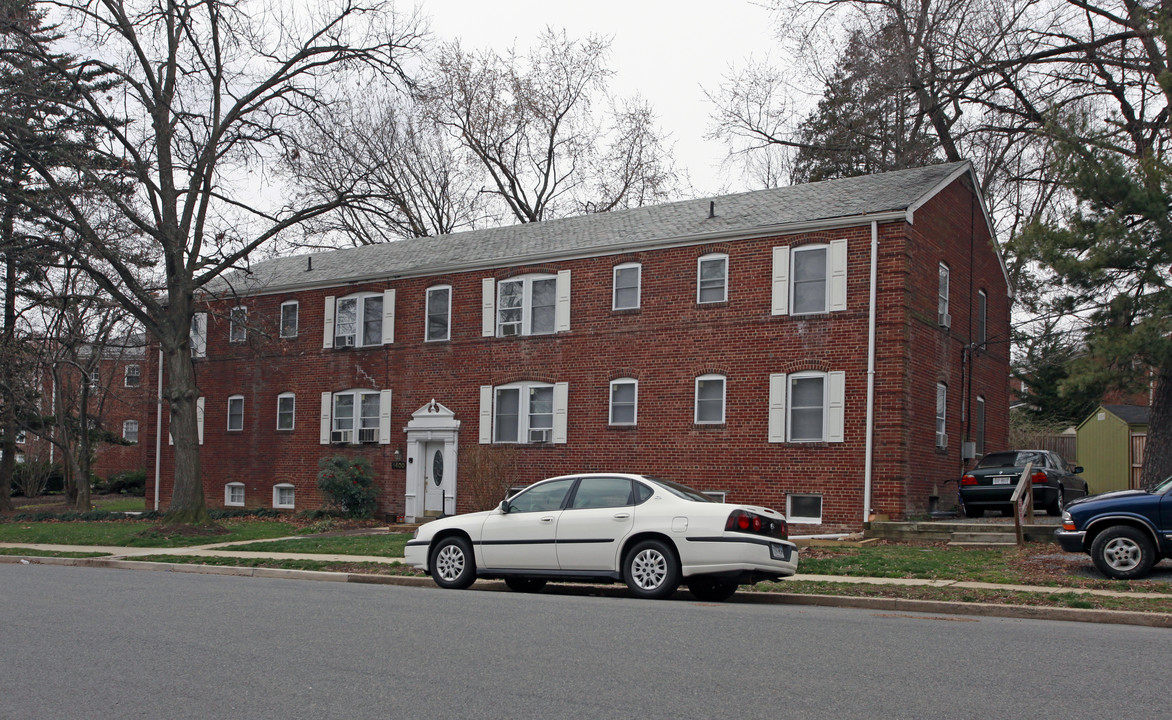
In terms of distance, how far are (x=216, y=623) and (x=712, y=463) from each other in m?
14.6

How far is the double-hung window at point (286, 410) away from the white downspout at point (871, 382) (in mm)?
16705

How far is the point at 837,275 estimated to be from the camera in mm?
21984

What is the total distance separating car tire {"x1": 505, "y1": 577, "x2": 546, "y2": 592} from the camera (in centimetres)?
1380

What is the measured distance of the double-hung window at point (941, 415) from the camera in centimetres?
2336

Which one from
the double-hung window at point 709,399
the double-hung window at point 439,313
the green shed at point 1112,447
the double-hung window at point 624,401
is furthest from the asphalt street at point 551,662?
the green shed at point 1112,447

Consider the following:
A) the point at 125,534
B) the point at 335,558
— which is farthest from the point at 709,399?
the point at 125,534

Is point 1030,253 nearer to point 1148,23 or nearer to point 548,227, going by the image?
point 1148,23

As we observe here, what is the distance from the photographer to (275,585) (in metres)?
14.0

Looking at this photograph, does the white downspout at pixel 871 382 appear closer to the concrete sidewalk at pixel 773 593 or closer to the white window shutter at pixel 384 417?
the concrete sidewalk at pixel 773 593

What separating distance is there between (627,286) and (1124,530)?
43.8 feet

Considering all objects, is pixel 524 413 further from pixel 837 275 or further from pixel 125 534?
pixel 125 534

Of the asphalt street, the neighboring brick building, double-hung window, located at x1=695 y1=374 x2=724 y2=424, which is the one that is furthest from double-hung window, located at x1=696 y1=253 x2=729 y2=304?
the asphalt street

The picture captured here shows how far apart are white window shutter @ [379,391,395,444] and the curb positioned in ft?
36.1

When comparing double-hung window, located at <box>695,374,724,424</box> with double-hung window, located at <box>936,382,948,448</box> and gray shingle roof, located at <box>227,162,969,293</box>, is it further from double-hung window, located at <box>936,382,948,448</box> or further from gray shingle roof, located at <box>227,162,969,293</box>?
double-hung window, located at <box>936,382,948,448</box>
